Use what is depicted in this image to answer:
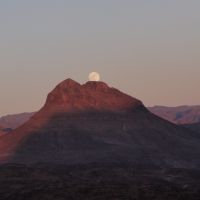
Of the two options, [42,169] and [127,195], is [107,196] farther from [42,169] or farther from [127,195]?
[42,169]

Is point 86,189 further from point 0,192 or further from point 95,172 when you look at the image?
point 95,172

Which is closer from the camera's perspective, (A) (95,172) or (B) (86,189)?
(B) (86,189)

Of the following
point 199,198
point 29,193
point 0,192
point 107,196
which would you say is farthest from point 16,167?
point 199,198

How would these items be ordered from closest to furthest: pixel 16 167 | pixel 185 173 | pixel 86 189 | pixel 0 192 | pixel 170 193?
pixel 170 193 → pixel 86 189 → pixel 0 192 → pixel 16 167 → pixel 185 173

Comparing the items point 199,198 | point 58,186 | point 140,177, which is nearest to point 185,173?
point 140,177

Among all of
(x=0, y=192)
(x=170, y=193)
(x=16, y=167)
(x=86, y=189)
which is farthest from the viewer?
(x=16, y=167)

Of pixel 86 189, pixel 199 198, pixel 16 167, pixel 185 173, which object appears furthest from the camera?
pixel 185 173
